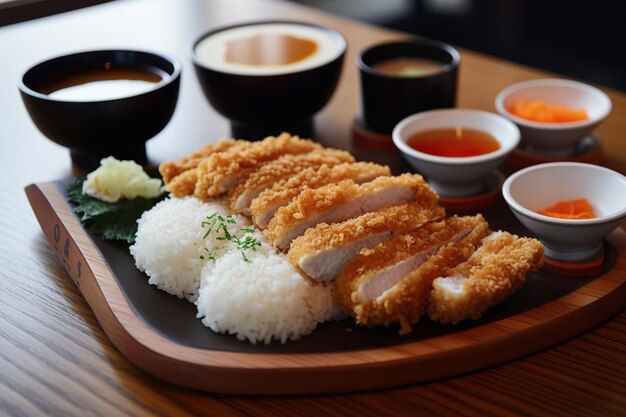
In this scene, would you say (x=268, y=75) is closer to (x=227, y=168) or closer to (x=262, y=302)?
(x=227, y=168)

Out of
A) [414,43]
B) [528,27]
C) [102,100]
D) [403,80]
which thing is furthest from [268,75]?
[528,27]

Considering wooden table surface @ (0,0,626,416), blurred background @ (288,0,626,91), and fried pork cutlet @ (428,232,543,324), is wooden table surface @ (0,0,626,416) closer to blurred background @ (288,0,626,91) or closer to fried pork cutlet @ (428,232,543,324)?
fried pork cutlet @ (428,232,543,324)

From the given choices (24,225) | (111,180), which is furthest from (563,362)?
(24,225)

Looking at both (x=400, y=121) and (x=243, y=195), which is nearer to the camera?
(x=243, y=195)

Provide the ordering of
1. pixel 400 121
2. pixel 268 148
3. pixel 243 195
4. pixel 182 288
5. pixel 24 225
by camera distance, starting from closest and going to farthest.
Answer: pixel 182 288 → pixel 243 195 → pixel 268 148 → pixel 24 225 → pixel 400 121

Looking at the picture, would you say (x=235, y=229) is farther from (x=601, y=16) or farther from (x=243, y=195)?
(x=601, y=16)
